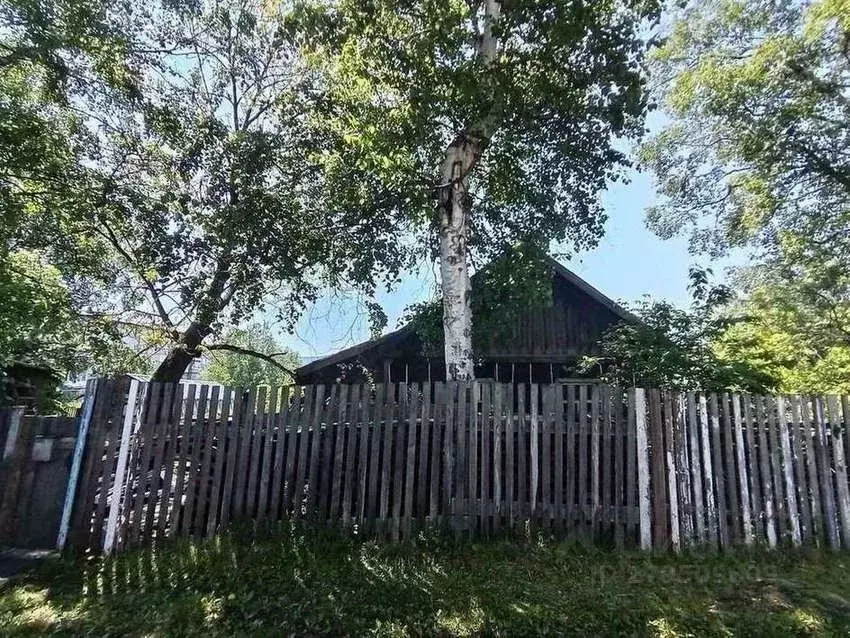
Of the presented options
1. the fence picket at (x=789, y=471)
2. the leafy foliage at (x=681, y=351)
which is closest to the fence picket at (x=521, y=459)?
the fence picket at (x=789, y=471)

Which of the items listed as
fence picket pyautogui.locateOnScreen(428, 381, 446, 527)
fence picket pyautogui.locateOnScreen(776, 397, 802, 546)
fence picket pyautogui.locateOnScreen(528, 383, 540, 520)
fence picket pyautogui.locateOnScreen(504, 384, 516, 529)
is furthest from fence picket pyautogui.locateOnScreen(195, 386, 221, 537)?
fence picket pyautogui.locateOnScreen(776, 397, 802, 546)

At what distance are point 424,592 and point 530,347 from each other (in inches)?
329

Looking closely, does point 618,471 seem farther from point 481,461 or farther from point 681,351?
point 681,351

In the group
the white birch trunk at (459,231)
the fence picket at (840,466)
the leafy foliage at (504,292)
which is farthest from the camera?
the leafy foliage at (504,292)

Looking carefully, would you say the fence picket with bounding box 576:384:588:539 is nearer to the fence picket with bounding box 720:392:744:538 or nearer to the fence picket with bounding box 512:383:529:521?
the fence picket with bounding box 512:383:529:521

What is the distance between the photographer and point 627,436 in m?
5.31

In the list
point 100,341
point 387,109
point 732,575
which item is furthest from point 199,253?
point 732,575

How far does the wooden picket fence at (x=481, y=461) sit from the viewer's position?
5.03 metres

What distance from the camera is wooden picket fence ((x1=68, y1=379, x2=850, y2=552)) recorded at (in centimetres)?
503

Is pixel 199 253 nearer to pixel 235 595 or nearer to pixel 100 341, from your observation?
pixel 100 341

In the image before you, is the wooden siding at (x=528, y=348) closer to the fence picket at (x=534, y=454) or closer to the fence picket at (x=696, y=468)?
the fence picket at (x=534, y=454)

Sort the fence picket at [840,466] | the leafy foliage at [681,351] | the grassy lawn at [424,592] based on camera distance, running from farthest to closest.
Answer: the leafy foliage at [681,351] < the fence picket at [840,466] < the grassy lawn at [424,592]

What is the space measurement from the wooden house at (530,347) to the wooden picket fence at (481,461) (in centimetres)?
566

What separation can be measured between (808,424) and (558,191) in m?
6.15
